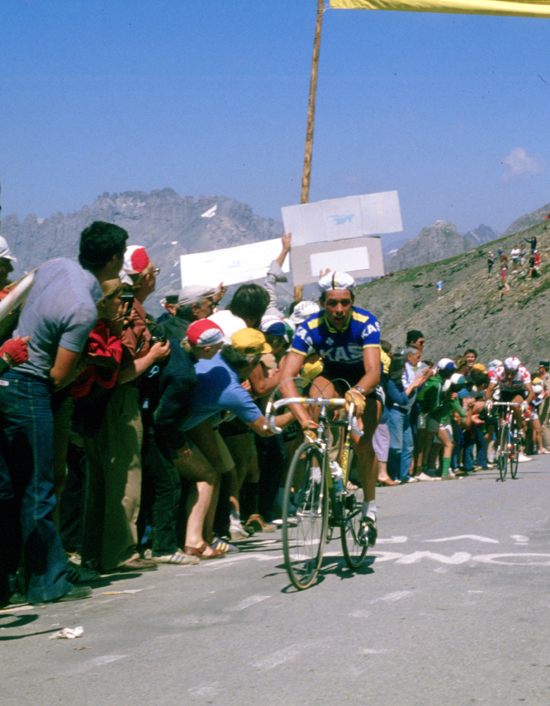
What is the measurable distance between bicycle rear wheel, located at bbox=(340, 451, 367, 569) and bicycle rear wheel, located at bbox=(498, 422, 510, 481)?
27.7 feet

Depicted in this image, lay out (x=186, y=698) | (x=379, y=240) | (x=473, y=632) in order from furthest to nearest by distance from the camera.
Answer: (x=379, y=240)
(x=473, y=632)
(x=186, y=698)

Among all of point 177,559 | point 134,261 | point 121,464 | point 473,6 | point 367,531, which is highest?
point 473,6

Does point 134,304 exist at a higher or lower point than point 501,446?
higher

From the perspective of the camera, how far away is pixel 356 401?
19.0 feet

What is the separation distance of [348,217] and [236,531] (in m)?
5.66

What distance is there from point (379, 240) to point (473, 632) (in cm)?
842

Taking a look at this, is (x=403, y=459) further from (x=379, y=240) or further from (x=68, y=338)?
(x=68, y=338)

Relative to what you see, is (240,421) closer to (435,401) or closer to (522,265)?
(435,401)

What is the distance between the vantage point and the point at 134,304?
661 centimetres

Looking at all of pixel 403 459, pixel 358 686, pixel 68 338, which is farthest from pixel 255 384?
pixel 403 459

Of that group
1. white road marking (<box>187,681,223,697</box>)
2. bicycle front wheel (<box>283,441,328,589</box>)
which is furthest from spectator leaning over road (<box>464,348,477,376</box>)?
white road marking (<box>187,681,223,697</box>)

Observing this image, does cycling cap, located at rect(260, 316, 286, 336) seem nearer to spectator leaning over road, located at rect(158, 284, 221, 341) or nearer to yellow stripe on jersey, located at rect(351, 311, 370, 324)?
spectator leaning over road, located at rect(158, 284, 221, 341)

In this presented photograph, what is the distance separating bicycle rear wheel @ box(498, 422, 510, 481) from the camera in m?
14.5

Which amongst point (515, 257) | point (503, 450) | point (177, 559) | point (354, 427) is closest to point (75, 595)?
point (177, 559)
